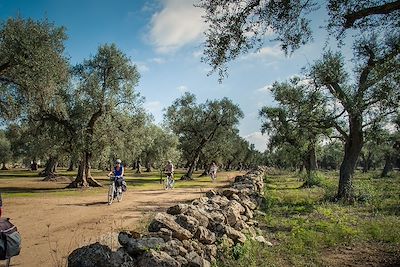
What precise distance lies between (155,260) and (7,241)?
2845 mm

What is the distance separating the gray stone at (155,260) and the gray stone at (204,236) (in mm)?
2297

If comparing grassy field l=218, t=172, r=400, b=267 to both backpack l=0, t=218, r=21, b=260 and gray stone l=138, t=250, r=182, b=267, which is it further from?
backpack l=0, t=218, r=21, b=260

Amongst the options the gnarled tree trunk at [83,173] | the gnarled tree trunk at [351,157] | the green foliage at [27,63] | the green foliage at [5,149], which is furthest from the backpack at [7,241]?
the green foliage at [5,149]

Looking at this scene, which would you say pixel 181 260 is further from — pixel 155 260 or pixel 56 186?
pixel 56 186

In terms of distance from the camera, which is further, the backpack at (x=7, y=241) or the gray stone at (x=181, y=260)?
the gray stone at (x=181, y=260)

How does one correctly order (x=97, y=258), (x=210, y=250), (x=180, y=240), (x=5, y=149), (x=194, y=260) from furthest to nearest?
(x=5, y=149)
(x=210, y=250)
(x=180, y=240)
(x=194, y=260)
(x=97, y=258)

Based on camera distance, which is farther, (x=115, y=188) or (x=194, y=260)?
(x=115, y=188)

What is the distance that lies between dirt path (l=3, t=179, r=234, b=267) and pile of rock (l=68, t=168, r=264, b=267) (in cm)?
86

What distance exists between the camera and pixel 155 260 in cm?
698

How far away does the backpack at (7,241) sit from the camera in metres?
6.54

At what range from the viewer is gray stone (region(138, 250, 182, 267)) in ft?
22.8

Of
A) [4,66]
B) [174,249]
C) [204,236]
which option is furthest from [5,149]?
[174,249]

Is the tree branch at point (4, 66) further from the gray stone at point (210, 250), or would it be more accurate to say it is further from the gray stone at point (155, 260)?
the gray stone at point (155, 260)

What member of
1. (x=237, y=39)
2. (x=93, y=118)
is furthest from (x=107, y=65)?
(x=237, y=39)
